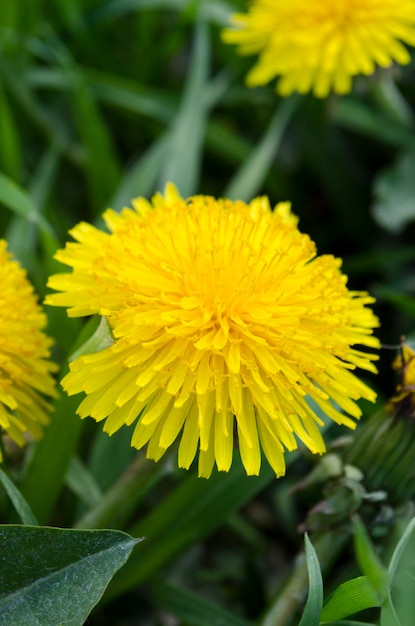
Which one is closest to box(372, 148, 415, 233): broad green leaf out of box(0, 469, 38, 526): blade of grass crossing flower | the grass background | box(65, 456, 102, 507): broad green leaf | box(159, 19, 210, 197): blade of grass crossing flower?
the grass background

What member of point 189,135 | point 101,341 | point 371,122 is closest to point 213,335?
point 101,341

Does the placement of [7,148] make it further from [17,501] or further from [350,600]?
[350,600]

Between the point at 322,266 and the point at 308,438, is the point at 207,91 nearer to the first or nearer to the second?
the point at 322,266

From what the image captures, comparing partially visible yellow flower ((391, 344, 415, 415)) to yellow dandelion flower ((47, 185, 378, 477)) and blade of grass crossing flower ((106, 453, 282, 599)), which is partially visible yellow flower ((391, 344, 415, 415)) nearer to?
yellow dandelion flower ((47, 185, 378, 477))

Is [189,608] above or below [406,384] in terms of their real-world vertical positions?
below

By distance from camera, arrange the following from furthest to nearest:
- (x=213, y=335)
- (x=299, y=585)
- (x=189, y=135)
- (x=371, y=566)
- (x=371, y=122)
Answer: (x=371, y=122), (x=189, y=135), (x=299, y=585), (x=213, y=335), (x=371, y=566)
